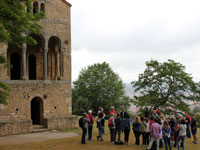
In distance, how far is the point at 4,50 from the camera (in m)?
17.4

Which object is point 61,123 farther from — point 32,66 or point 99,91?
point 99,91

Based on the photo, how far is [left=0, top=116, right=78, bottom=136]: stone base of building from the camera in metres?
16.6

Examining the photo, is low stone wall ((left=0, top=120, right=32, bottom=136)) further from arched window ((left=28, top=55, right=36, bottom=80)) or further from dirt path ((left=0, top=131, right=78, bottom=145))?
arched window ((left=28, top=55, right=36, bottom=80))

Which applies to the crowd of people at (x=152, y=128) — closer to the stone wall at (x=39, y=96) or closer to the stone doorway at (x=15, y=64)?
the stone wall at (x=39, y=96)

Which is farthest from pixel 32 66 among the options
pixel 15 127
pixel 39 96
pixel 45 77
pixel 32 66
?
pixel 15 127

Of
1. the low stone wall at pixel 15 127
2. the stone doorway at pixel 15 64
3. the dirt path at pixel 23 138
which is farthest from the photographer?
the stone doorway at pixel 15 64

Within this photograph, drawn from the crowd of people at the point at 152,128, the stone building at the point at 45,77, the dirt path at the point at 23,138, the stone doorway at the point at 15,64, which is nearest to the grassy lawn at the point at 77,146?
the crowd of people at the point at 152,128

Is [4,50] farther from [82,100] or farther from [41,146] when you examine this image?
[82,100]

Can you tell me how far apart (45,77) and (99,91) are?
69.2 feet

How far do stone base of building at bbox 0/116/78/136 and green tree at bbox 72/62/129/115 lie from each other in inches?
736

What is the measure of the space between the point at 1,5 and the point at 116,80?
104 ft

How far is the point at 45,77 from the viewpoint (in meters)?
19.4

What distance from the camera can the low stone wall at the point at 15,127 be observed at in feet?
53.9

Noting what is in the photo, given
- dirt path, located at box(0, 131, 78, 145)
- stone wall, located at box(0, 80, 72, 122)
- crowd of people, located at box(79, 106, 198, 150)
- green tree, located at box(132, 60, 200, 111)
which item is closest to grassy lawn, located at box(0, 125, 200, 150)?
crowd of people, located at box(79, 106, 198, 150)
